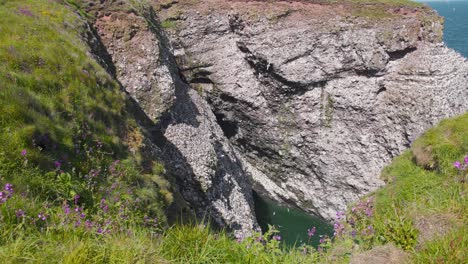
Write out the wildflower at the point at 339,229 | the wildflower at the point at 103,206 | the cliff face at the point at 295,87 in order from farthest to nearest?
1. the cliff face at the point at 295,87
2. the wildflower at the point at 339,229
3. the wildflower at the point at 103,206

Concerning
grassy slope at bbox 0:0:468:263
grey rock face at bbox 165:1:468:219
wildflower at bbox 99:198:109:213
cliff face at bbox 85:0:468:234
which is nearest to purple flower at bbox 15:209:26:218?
grassy slope at bbox 0:0:468:263

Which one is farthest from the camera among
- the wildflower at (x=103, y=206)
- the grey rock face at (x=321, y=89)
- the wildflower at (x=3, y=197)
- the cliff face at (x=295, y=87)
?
the grey rock face at (x=321, y=89)

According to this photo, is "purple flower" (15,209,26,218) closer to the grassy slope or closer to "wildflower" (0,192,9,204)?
the grassy slope

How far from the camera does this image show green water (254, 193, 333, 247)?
32.1 m

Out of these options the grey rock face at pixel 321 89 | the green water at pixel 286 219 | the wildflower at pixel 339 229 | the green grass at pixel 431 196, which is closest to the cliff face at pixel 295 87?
the grey rock face at pixel 321 89

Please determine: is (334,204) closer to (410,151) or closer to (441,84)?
(441,84)

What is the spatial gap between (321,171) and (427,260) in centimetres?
→ 2840

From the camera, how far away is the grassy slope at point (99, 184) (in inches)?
244

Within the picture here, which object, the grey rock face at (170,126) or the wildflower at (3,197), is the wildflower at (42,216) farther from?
the grey rock face at (170,126)

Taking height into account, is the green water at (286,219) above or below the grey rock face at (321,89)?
below

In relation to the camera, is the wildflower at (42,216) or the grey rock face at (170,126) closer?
the wildflower at (42,216)

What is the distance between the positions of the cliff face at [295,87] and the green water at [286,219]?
98 centimetres

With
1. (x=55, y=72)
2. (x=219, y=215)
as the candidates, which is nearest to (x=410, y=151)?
(x=219, y=215)

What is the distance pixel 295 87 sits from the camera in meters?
33.0
